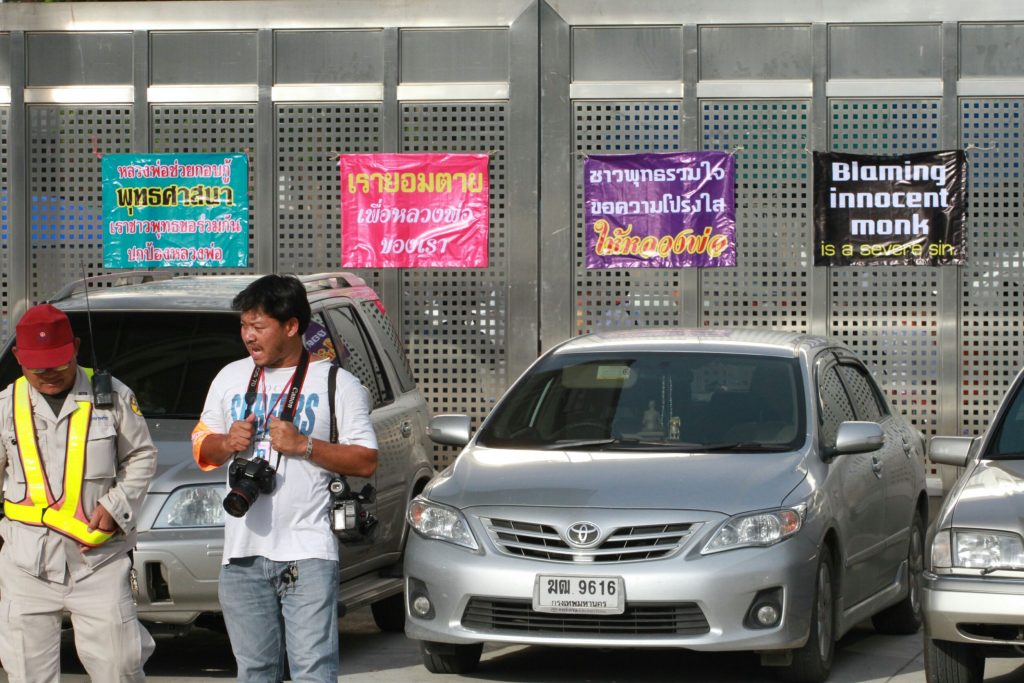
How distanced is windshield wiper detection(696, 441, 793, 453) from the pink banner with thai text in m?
5.87

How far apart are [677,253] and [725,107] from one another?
122 centimetres

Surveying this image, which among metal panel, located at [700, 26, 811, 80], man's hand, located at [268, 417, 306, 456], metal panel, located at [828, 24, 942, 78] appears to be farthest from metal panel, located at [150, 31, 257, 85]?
man's hand, located at [268, 417, 306, 456]

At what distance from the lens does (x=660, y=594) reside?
8.20m

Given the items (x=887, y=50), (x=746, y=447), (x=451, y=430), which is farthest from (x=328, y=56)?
(x=746, y=447)

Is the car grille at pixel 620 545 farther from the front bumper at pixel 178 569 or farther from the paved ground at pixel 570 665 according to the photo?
the front bumper at pixel 178 569

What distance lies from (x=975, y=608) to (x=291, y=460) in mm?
2997

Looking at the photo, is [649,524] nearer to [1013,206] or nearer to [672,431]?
[672,431]

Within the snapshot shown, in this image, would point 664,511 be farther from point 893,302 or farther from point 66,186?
point 66,186

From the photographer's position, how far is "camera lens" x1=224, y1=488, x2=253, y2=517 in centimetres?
596

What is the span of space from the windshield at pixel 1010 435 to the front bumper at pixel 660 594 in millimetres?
1034

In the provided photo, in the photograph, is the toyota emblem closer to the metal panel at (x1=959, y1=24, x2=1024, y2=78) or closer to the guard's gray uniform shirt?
the guard's gray uniform shirt

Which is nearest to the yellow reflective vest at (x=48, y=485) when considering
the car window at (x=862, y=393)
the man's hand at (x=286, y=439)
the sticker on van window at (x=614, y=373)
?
the man's hand at (x=286, y=439)

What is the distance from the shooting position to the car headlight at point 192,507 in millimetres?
8625

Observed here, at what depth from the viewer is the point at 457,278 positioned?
14.9 meters
